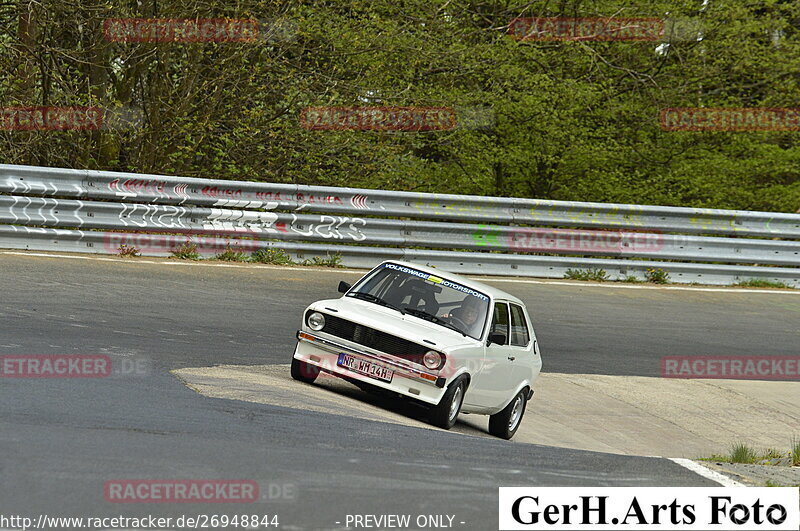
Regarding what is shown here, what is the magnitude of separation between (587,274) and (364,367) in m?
9.58

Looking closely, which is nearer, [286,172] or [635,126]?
[286,172]

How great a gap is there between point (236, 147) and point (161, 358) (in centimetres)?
962

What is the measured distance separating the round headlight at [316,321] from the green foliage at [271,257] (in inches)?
271

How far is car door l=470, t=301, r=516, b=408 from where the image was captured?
31.3 ft

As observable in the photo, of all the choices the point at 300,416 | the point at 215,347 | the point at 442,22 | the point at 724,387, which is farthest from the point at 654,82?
the point at 300,416

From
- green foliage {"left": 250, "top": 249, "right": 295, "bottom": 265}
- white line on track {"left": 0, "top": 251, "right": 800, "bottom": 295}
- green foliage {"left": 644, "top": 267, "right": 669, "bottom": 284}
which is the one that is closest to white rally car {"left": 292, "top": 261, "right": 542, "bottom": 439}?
white line on track {"left": 0, "top": 251, "right": 800, "bottom": 295}

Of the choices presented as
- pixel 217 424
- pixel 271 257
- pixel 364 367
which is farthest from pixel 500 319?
pixel 271 257

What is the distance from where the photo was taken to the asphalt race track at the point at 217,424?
223 inches

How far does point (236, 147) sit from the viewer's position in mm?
18750

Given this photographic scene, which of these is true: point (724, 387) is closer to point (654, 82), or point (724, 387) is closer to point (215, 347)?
point (215, 347)

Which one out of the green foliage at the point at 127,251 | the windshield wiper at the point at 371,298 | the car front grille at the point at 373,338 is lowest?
the green foliage at the point at 127,251

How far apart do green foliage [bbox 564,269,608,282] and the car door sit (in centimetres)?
803

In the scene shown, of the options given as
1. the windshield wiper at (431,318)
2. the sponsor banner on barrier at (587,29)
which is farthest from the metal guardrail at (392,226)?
the windshield wiper at (431,318)

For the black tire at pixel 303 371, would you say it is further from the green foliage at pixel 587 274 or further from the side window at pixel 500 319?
the green foliage at pixel 587 274
